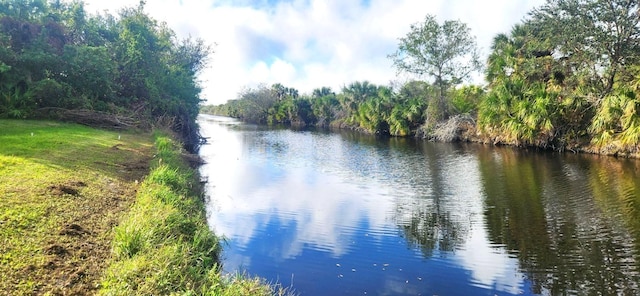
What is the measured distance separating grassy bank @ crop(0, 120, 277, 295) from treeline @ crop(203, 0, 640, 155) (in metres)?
24.1

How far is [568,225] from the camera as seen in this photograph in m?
10.3

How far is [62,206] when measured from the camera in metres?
7.08

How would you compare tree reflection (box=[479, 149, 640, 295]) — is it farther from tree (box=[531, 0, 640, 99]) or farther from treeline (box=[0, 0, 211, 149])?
treeline (box=[0, 0, 211, 149])

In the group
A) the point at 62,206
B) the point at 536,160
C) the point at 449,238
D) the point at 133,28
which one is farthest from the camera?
the point at 133,28

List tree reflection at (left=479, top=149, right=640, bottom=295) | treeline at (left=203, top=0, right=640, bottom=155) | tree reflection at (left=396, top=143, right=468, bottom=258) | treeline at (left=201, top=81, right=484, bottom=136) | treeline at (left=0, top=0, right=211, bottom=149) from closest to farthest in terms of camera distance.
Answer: tree reflection at (left=479, top=149, right=640, bottom=295), tree reflection at (left=396, top=143, right=468, bottom=258), treeline at (left=0, top=0, right=211, bottom=149), treeline at (left=203, top=0, right=640, bottom=155), treeline at (left=201, top=81, right=484, bottom=136)

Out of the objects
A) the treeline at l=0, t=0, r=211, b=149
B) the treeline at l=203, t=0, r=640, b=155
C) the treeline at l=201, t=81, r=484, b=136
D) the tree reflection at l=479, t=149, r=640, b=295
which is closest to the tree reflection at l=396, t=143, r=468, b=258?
the tree reflection at l=479, t=149, r=640, b=295

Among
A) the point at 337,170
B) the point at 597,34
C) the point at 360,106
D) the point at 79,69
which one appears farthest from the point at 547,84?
the point at 79,69

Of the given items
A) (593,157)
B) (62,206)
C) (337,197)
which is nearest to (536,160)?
(593,157)

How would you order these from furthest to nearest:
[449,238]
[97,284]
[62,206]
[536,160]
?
[536,160] < [449,238] < [62,206] < [97,284]

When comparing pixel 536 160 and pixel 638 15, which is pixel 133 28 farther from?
pixel 638 15

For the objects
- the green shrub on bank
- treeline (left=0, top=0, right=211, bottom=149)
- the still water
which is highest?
treeline (left=0, top=0, right=211, bottom=149)

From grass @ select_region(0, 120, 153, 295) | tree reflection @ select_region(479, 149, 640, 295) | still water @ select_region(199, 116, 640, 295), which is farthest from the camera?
still water @ select_region(199, 116, 640, 295)

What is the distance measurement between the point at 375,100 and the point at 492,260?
43.4 meters

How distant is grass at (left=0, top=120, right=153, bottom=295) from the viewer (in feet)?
15.6
